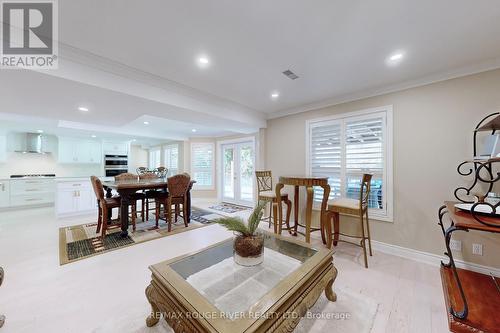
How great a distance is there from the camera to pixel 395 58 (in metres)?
2.05

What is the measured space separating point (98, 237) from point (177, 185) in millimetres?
1511

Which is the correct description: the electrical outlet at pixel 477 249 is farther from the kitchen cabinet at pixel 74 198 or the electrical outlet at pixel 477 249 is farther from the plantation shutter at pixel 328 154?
the kitchen cabinet at pixel 74 198

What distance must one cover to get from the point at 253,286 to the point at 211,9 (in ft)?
6.80

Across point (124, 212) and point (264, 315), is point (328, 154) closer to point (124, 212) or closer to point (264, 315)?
point (264, 315)

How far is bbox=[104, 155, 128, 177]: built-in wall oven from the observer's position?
255 inches

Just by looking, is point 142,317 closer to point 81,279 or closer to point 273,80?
point 81,279

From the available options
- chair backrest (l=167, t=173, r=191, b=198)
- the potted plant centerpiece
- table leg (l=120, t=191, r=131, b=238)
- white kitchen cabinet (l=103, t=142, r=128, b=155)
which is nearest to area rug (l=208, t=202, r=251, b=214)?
chair backrest (l=167, t=173, r=191, b=198)

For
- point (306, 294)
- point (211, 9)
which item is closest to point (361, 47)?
point (211, 9)

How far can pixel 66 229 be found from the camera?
3.62 meters

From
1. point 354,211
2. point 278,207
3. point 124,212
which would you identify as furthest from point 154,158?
point 354,211

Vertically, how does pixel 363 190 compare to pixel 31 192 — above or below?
above

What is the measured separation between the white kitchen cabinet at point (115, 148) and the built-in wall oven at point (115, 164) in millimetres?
138

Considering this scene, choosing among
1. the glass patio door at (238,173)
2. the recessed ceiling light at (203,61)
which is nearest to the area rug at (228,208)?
the glass patio door at (238,173)

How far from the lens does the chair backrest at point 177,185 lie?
3.59 meters
